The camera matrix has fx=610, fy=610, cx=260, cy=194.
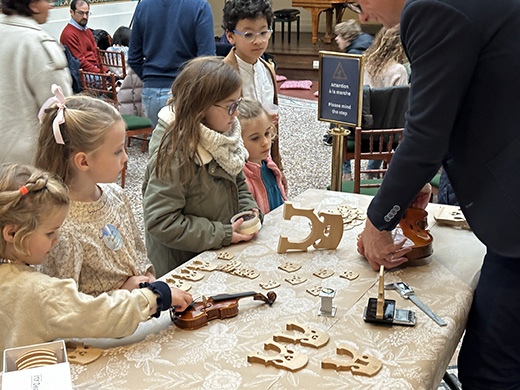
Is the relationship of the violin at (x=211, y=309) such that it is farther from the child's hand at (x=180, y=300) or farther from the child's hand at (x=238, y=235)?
the child's hand at (x=238, y=235)

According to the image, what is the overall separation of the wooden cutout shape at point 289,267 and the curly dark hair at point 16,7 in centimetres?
184

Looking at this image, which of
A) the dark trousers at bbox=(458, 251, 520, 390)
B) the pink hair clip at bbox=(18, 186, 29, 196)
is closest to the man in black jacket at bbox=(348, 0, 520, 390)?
the dark trousers at bbox=(458, 251, 520, 390)

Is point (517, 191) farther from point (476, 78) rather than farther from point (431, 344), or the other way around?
point (431, 344)

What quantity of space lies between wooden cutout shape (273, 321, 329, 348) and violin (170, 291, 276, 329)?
0.52 ft

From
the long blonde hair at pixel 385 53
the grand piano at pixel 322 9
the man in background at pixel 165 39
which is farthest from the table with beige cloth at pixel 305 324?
the grand piano at pixel 322 9

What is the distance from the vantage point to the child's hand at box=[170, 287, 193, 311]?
5.26 ft

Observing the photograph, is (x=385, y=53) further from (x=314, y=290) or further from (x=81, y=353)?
(x=81, y=353)

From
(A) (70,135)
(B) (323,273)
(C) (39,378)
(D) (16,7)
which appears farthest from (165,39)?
(C) (39,378)

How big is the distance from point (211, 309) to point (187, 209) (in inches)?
25.6

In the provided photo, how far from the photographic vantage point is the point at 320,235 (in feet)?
6.84

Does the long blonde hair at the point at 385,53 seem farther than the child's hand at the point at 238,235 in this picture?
Yes

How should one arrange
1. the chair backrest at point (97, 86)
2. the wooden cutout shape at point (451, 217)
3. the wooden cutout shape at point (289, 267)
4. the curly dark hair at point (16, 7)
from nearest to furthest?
the wooden cutout shape at point (289, 267)
the wooden cutout shape at point (451, 217)
the curly dark hair at point (16, 7)
the chair backrest at point (97, 86)

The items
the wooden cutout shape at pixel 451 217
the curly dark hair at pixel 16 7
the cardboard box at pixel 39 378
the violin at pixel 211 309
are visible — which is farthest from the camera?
the curly dark hair at pixel 16 7

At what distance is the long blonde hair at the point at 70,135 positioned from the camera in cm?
181
